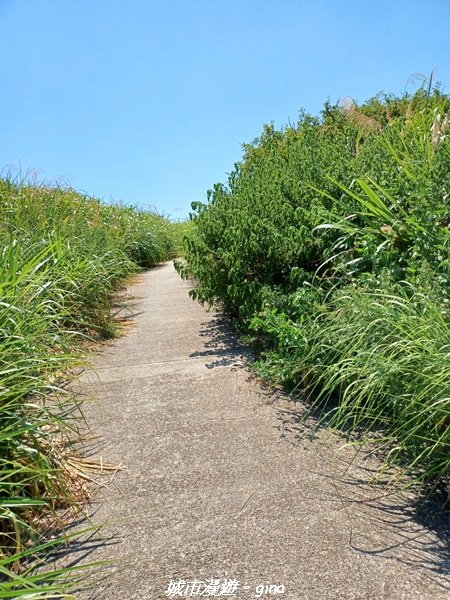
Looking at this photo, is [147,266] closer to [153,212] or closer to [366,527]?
[153,212]

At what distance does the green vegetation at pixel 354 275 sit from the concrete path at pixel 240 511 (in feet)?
0.96

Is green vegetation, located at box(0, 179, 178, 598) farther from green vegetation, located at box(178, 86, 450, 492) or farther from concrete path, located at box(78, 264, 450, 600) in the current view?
green vegetation, located at box(178, 86, 450, 492)

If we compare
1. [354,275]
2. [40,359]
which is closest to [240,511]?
[40,359]

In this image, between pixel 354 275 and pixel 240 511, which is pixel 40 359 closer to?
pixel 240 511

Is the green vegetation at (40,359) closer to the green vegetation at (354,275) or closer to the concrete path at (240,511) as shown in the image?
the concrete path at (240,511)

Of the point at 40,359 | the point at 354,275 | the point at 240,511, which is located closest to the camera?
the point at 240,511

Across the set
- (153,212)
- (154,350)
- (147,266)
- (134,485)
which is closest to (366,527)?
(134,485)

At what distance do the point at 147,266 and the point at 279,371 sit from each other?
9.19 meters

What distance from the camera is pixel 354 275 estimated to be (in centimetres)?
344

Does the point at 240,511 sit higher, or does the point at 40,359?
the point at 40,359

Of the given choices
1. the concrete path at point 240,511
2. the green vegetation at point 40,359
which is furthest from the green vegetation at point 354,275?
the green vegetation at point 40,359

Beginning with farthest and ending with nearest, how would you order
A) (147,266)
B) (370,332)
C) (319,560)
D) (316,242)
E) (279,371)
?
(147,266) → (316,242) → (279,371) → (370,332) → (319,560)

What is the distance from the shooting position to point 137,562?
5.94 feet

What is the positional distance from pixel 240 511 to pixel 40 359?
4.00ft
